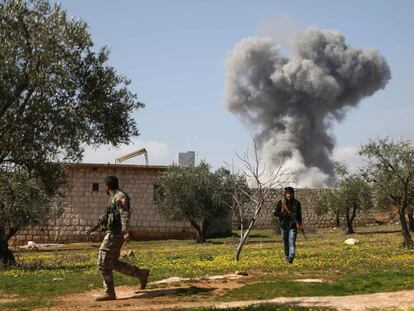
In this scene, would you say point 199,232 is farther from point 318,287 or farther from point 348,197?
point 318,287

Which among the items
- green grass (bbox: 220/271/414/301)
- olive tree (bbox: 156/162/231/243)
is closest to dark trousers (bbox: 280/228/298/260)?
green grass (bbox: 220/271/414/301)

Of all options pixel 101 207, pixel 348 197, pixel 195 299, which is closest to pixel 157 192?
pixel 101 207

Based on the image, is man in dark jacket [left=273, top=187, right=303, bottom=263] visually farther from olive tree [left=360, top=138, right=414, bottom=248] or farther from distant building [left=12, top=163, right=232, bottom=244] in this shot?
distant building [left=12, top=163, right=232, bottom=244]

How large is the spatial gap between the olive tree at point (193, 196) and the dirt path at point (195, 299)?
114 ft

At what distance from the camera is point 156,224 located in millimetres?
55062

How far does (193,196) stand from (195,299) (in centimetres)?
3776

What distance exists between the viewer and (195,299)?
12.7 metres

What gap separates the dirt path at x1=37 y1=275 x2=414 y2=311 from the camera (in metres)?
11.1

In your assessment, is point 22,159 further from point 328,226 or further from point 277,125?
point 277,125

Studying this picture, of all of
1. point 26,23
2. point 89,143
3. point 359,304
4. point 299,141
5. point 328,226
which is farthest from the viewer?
point 299,141

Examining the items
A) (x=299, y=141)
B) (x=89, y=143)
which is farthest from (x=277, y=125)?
(x=89, y=143)

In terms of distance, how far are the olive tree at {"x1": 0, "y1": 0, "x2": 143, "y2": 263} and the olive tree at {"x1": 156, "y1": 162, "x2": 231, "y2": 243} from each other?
114 ft

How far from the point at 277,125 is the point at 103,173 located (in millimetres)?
57134

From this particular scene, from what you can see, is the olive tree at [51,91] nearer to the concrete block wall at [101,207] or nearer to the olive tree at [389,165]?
the olive tree at [389,165]
